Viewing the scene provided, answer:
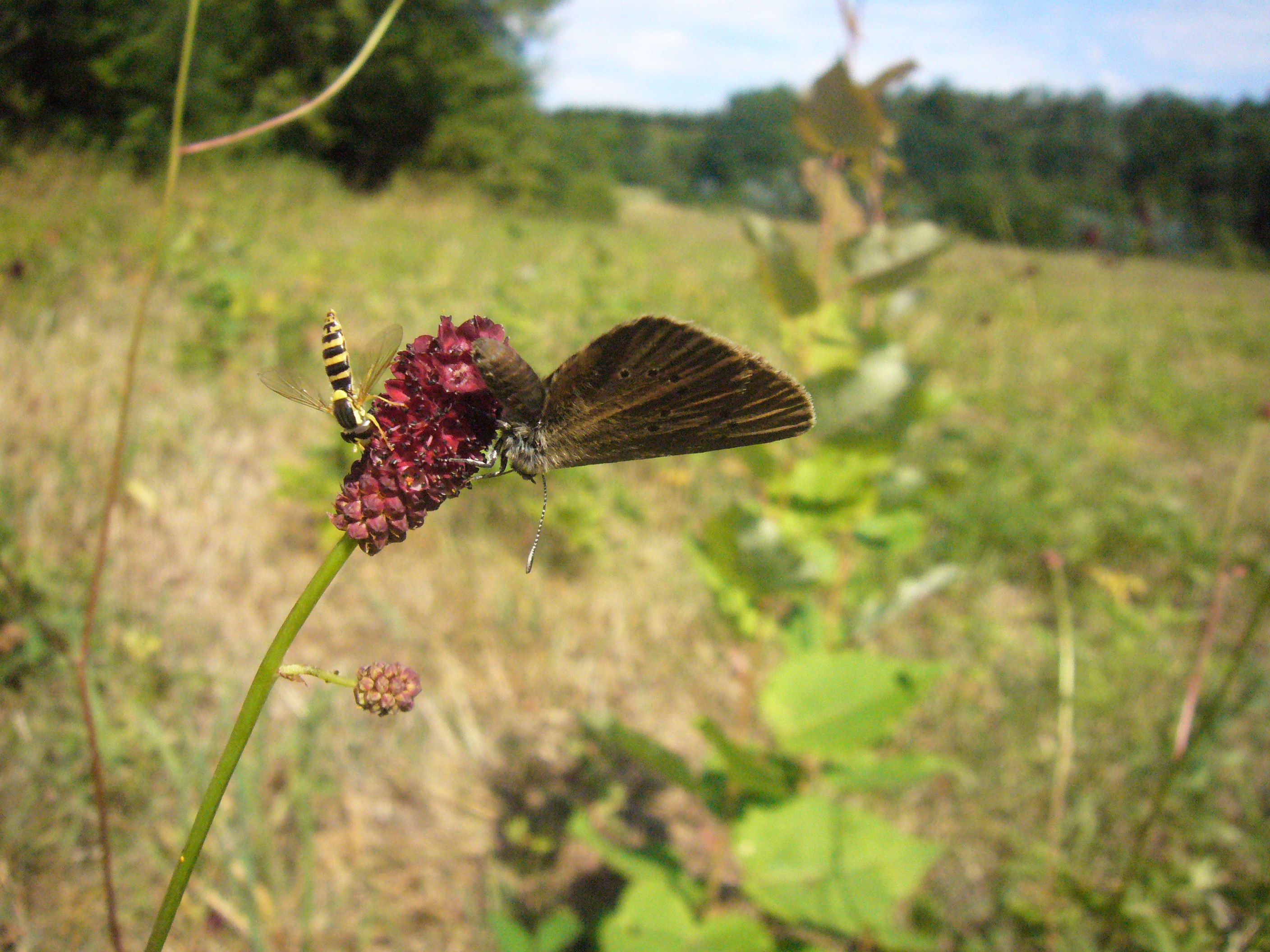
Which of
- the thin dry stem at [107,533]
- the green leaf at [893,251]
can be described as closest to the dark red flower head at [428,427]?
the thin dry stem at [107,533]

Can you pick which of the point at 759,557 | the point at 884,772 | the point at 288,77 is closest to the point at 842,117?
the point at 759,557

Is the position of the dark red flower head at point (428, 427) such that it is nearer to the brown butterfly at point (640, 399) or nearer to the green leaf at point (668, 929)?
the brown butterfly at point (640, 399)

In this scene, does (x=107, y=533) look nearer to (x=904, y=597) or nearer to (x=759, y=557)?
(x=759, y=557)

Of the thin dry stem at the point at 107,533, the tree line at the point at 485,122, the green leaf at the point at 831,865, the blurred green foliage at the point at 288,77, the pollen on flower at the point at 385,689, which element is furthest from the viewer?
the tree line at the point at 485,122

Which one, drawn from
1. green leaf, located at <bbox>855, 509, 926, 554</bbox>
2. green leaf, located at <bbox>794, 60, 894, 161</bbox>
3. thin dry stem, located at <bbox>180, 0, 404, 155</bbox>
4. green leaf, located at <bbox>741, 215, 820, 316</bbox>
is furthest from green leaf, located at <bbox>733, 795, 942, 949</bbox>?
thin dry stem, located at <bbox>180, 0, 404, 155</bbox>

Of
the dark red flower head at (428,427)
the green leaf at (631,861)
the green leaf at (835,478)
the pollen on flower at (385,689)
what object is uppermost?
the dark red flower head at (428,427)

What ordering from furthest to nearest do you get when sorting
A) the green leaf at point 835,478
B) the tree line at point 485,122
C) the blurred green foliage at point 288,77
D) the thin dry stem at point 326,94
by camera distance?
the tree line at point 485,122, the blurred green foliage at point 288,77, the green leaf at point 835,478, the thin dry stem at point 326,94

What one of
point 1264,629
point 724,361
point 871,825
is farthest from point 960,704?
point 724,361
